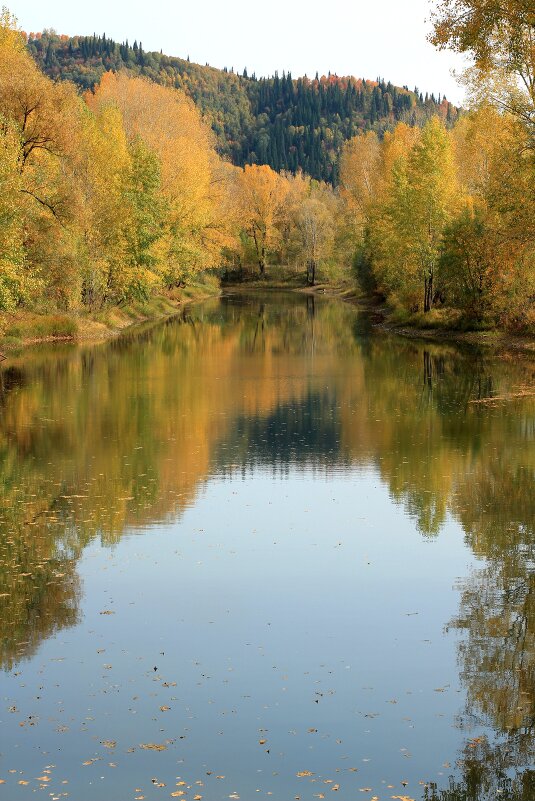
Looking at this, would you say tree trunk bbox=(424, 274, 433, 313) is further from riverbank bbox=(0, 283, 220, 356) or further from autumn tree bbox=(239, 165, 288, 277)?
autumn tree bbox=(239, 165, 288, 277)

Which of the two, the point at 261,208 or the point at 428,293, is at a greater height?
the point at 261,208

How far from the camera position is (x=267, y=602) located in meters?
13.7

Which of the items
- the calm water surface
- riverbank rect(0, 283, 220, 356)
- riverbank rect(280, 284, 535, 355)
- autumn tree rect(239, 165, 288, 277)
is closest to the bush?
riverbank rect(0, 283, 220, 356)

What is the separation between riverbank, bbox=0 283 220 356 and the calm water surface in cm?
1881

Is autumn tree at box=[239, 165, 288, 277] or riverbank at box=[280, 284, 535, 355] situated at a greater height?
autumn tree at box=[239, 165, 288, 277]

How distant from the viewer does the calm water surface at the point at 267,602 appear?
30.8 feet

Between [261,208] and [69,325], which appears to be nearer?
[69,325]

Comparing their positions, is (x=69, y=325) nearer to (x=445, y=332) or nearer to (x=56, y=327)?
(x=56, y=327)

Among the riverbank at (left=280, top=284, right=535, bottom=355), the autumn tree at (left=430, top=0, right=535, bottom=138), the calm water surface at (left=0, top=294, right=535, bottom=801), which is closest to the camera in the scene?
the calm water surface at (left=0, top=294, right=535, bottom=801)

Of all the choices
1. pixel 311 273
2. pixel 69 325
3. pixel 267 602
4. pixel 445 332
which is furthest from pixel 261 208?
pixel 267 602

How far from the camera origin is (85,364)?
1694 inches

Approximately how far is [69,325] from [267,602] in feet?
139

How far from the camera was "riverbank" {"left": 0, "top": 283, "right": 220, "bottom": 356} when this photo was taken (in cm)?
4869

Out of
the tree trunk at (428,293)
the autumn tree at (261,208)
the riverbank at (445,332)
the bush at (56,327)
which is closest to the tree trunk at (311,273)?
the autumn tree at (261,208)
